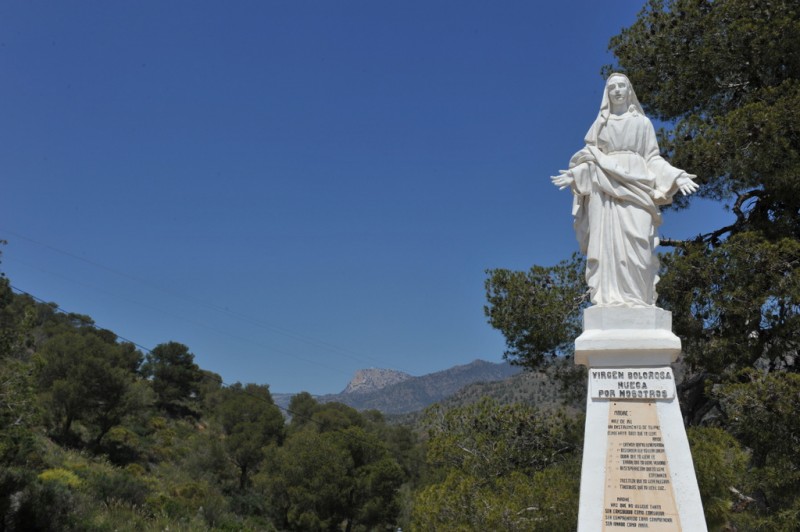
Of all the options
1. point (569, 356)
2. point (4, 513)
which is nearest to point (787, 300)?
point (569, 356)

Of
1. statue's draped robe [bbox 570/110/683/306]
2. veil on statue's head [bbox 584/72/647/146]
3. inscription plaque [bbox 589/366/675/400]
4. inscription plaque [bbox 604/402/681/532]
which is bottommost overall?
inscription plaque [bbox 604/402/681/532]

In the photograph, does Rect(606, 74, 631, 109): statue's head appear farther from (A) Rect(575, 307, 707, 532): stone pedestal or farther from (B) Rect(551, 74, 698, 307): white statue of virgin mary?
(A) Rect(575, 307, 707, 532): stone pedestal

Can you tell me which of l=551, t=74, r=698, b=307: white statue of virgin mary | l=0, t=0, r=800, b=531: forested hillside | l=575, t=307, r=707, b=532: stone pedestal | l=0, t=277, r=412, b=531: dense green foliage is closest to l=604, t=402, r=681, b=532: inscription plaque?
l=575, t=307, r=707, b=532: stone pedestal

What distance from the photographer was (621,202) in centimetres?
644

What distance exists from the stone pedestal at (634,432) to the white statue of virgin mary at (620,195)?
348mm

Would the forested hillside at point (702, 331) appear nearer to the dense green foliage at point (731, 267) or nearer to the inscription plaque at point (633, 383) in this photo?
the dense green foliage at point (731, 267)

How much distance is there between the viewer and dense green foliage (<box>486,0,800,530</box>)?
9.37 m

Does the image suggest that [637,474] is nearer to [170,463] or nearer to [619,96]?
[619,96]

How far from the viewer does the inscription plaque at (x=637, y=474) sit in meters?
5.35

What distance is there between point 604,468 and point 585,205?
2456 millimetres

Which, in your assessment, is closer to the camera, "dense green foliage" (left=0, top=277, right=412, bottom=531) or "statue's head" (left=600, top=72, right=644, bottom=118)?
"statue's head" (left=600, top=72, right=644, bottom=118)

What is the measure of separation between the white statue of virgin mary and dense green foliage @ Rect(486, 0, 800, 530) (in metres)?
3.59

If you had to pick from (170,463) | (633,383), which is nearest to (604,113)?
(633,383)

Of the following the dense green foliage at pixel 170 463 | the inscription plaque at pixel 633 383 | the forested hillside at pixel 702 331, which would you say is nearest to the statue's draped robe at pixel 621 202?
the inscription plaque at pixel 633 383
